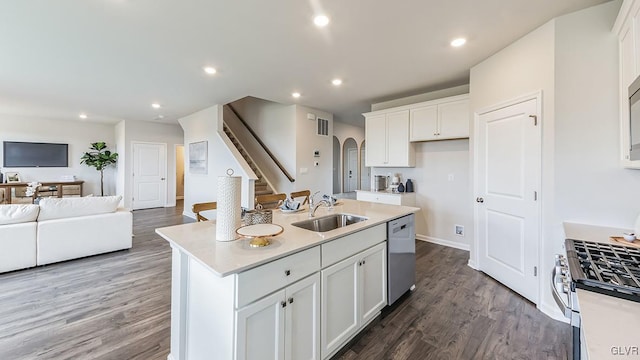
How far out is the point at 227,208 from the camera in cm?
150

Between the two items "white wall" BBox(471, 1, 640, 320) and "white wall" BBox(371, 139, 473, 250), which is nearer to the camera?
"white wall" BBox(471, 1, 640, 320)

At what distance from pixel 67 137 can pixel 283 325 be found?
29.9ft

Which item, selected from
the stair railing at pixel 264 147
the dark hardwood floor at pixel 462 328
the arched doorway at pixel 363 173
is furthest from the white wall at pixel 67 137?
the dark hardwood floor at pixel 462 328

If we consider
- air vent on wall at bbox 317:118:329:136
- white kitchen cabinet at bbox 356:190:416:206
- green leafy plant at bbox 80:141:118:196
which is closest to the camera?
white kitchen cabinet at bbox 356:190:416:206

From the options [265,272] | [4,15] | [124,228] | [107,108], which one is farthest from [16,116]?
[265,272]

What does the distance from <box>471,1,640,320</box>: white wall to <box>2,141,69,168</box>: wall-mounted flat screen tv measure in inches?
397

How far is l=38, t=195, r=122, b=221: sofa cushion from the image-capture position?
3.27 meters

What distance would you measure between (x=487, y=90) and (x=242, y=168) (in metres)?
3.81

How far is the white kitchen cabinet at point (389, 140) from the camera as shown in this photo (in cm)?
430

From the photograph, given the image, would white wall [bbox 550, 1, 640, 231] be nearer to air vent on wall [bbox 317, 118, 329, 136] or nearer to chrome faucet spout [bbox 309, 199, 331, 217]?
chrome faucet spout [bbox 309, 199, 331, 217]

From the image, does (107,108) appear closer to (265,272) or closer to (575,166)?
(265,272)

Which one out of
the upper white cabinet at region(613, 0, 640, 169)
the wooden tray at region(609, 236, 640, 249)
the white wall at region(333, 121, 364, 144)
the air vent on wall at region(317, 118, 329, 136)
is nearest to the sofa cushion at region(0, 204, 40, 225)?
the air vent on wall at region(317, 118, 329, 136)

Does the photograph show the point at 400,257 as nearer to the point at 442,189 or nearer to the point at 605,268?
the point at 605,268

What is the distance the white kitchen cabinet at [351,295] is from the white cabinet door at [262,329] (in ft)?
1.12
